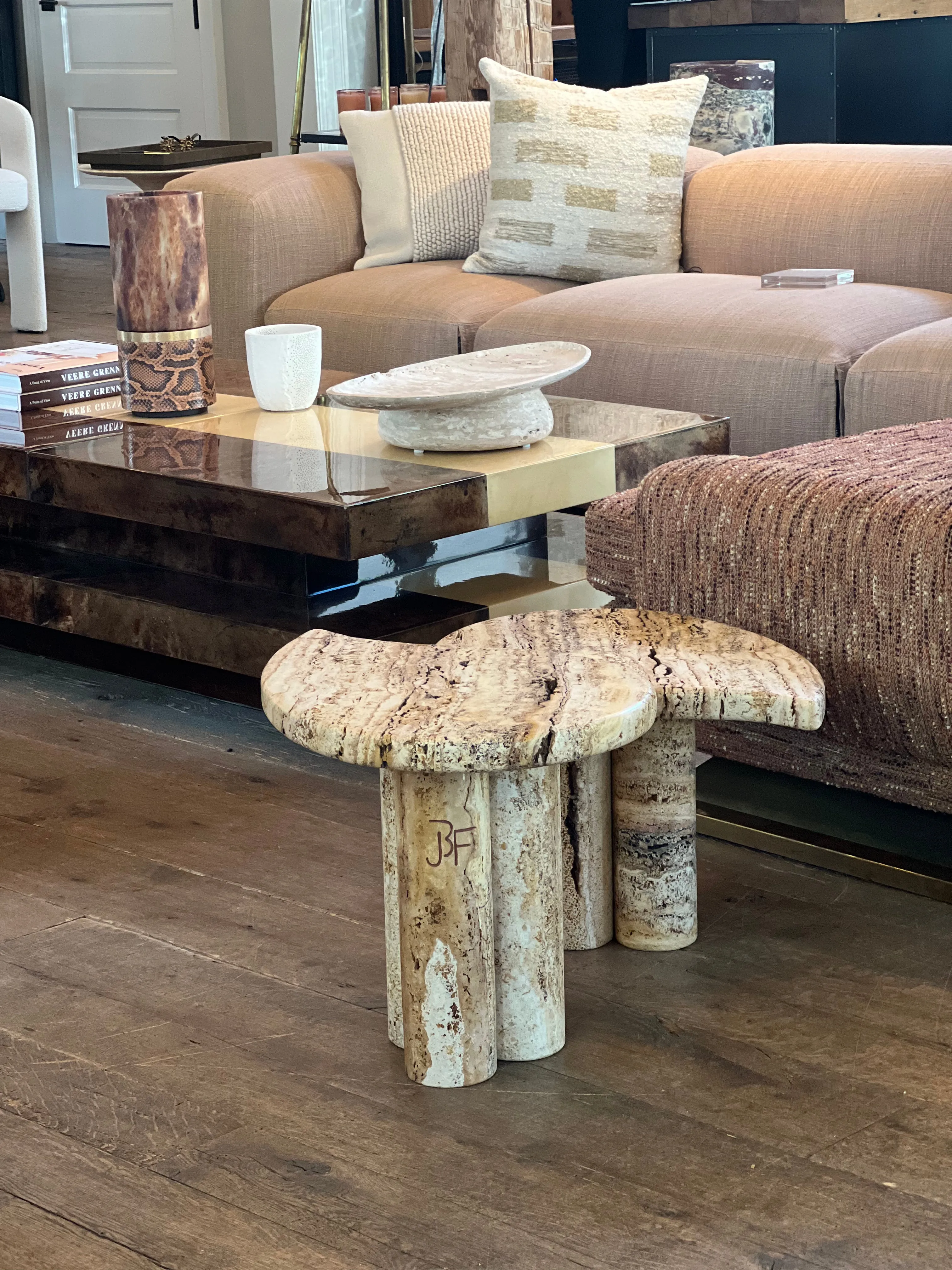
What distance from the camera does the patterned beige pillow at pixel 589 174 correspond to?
138 inches

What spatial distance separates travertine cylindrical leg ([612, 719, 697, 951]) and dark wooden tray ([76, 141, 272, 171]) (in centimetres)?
447

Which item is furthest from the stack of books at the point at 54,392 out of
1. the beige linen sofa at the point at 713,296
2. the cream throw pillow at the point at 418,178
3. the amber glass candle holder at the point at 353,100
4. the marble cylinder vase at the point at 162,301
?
Result: the amber glass candle holder at the point at 353,100

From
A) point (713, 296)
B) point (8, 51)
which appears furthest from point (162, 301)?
point (8, 51)

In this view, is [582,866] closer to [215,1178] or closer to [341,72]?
[215,1178]

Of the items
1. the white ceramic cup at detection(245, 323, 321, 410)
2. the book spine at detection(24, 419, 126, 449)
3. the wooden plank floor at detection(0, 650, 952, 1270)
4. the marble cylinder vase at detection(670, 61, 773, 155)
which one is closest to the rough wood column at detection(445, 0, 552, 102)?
the marble cylinder vase at detection(670, 61, 773, 155)

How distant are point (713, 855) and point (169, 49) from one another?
21.1ft

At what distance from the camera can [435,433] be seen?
231cm

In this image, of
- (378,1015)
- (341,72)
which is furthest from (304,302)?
(341,72)

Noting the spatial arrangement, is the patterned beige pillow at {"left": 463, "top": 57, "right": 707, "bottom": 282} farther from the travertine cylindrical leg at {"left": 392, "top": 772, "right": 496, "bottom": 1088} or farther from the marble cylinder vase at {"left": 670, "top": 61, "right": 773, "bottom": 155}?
the travertine cylindrical leg at {"left": 392, "top": 772, "right": 496, "bottom": 1088}

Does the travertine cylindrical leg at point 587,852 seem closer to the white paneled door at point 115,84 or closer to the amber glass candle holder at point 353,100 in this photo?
the amber glass candle holder at point 353,100

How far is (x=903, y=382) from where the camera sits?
2670 millimetres

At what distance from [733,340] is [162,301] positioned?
1.05 m

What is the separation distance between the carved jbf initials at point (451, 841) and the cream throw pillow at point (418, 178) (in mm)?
2592

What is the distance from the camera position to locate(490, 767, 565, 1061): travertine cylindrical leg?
1.40m
